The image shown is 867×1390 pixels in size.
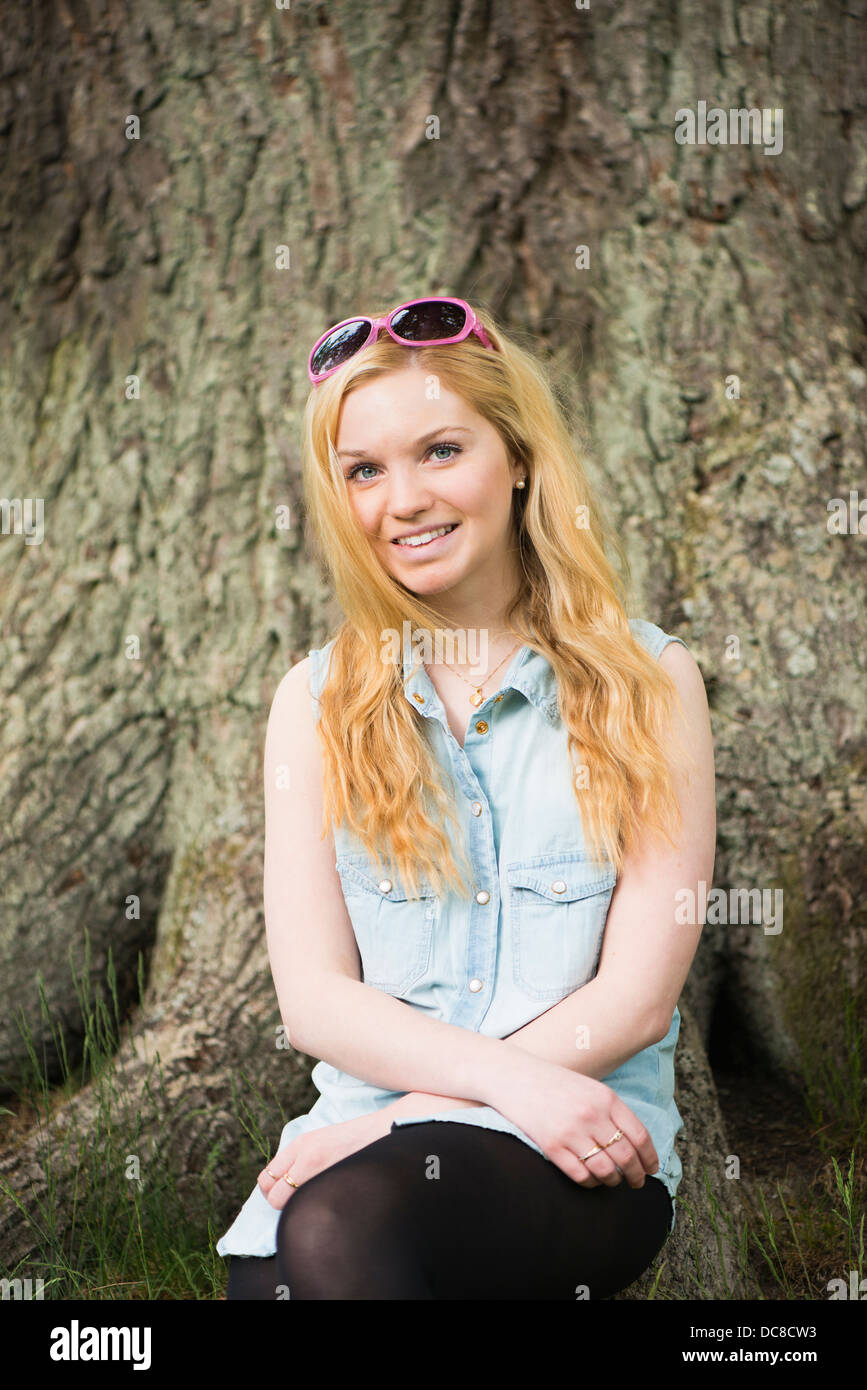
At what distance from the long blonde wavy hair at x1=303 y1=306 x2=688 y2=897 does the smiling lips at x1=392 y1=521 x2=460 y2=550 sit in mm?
76

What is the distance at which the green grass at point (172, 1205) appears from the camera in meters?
2.38

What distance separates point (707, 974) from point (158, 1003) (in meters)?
1.33

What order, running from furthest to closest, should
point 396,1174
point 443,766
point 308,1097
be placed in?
point 308,1097 → point 443,766 → point 396,1174

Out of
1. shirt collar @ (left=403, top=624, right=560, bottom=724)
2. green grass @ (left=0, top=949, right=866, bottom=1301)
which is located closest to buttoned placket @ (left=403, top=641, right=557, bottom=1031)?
shirt collar @ (left=403, top=624, right=560, bottom=724)

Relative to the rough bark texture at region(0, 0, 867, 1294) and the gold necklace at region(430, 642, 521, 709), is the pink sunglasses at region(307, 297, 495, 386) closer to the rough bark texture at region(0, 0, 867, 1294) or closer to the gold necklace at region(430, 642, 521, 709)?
the gold necklace at region(430, 642, 521, 709)

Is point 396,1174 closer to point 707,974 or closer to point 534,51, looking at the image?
point 707,974

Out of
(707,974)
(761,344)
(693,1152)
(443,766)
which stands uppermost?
(761,344)

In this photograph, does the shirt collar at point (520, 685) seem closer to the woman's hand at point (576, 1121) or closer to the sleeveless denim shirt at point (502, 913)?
the sleeveless denim shirt at point (502, 913)

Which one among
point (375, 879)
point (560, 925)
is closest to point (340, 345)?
point (375, 879)

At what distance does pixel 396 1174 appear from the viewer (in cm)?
168

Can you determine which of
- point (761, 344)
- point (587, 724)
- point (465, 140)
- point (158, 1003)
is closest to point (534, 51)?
point (465, 140)

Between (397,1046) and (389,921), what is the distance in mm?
236

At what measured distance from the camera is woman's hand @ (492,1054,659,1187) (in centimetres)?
174

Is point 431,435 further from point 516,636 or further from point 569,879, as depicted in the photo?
point 569,879
